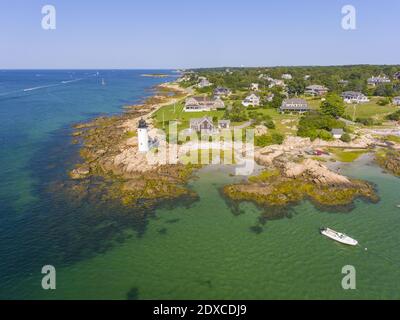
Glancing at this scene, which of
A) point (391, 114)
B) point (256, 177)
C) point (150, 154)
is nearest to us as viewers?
point (256, 177)

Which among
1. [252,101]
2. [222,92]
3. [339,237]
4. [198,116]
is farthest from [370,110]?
[339,237]

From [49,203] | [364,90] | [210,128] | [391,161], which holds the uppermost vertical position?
[364,90]

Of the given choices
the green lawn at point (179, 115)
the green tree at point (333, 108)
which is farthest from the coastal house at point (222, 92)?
the green tree at point (333, 108)

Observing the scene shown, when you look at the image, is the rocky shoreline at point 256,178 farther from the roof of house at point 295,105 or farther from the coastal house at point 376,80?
the coastal house at point 376,80

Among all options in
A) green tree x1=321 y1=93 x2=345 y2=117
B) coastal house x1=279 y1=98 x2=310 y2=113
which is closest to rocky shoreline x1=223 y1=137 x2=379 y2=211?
green tree x1=321 y1=93 x2=345 y2=117
